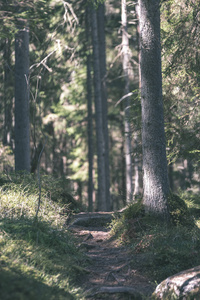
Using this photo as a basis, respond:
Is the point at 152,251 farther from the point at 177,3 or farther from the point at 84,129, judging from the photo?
the point at 84,129

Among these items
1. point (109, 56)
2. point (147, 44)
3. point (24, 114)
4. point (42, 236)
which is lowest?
point (42, 236)

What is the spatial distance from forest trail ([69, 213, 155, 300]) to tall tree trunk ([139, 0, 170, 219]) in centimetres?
131

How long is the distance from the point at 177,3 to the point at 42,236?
292 inches

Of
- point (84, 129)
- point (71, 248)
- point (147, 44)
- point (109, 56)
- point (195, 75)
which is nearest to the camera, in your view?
point (71, 248)

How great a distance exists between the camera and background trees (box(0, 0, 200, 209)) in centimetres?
941

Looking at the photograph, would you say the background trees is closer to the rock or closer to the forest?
the forest

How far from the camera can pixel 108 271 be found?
576 centimetres

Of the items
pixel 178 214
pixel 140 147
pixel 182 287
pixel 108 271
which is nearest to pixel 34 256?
pixel 108 271

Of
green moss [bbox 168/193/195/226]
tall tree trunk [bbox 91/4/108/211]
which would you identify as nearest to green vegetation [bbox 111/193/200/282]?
green moss [bbox 168/193/195/226]

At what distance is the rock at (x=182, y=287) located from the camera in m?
4.19

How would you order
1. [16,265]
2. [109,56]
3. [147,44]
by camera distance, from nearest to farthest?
[16,265]
[147,44]
[109,56]

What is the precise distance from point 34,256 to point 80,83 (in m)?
17.7

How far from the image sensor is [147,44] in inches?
296

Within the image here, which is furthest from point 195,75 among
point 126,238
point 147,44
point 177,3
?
point 126,238
